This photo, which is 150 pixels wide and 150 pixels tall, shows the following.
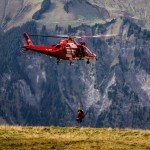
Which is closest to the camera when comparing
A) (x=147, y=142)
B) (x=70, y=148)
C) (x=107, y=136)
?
(x=70, y=148)

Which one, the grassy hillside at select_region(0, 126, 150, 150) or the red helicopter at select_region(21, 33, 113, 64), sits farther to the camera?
the red helicopter at select_region(21, 33, 113, 64)

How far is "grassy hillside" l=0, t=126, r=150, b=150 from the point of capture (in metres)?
50.2

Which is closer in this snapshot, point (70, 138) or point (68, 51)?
point (70, 138)

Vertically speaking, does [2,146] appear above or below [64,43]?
below

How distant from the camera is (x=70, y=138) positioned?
182 feet

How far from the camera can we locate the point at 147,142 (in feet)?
176

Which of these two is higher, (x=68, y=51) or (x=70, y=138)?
(x=68, y=51)

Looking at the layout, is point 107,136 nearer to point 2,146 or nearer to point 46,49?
point 2,146

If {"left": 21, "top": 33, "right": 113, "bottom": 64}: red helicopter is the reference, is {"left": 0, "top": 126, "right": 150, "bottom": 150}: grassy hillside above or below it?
below

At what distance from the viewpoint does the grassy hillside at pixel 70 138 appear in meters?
50.2

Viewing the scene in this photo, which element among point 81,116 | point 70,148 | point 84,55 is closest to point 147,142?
point 70,148

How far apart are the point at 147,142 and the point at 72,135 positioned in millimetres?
9508

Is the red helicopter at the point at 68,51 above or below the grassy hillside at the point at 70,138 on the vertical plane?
above

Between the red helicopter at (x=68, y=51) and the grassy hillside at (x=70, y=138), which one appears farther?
the red helicopter at (x=68, y=51)
